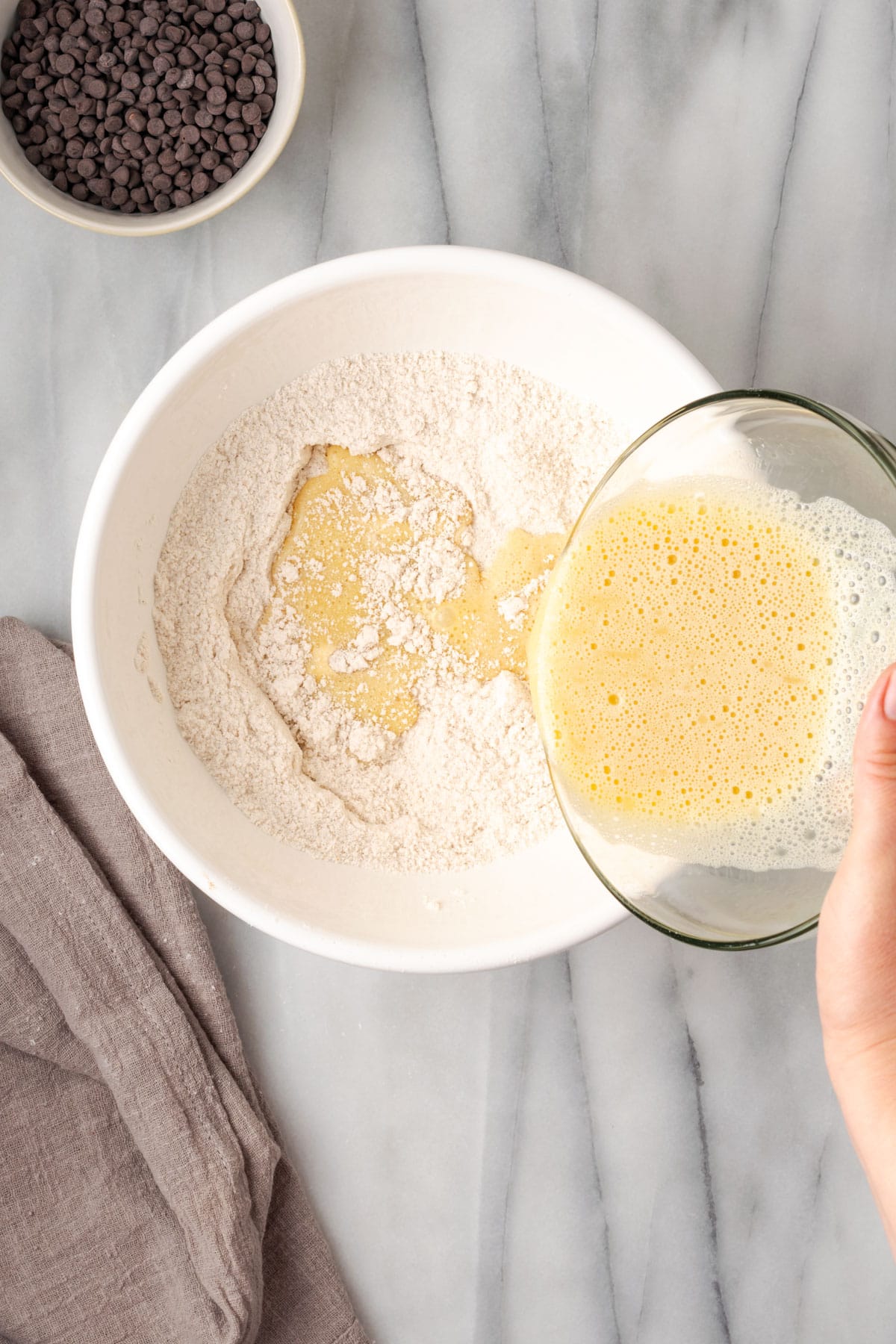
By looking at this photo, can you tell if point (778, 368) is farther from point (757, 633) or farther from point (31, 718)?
point (31, 718)

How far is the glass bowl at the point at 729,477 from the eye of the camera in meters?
0.74

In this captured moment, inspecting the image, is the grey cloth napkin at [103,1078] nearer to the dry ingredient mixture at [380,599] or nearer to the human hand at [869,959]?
the dry ingredient mixture at [380,599]

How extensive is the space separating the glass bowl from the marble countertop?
332 mm

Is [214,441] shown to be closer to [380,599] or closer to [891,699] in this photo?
[380,599]

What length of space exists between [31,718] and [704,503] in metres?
0.68

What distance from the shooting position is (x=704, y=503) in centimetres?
78

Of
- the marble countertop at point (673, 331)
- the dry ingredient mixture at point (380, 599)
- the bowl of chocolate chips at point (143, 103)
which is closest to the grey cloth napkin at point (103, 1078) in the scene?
the marble countertop at point (673, 331)

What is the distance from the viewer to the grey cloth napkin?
1.03 metres

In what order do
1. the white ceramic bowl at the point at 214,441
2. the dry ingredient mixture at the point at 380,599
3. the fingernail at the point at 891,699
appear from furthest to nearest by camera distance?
the dry ingredient mixture at the point at 380,599 < the white ceramic bowl at the point at 214,441 < the fingernail at the point at 891,699

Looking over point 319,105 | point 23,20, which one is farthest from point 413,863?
point 23,20

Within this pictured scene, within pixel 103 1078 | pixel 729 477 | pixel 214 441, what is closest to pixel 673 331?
pixel 729 477

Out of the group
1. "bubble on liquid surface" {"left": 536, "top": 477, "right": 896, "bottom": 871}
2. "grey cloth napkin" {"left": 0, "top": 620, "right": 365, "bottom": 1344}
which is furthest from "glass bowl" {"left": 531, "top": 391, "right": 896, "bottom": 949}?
"grey cloth napkin" {"left": 0, "top": 620, "right": 365, "bottom": 1344}

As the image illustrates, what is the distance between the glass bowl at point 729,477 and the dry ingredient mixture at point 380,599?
0.22 m

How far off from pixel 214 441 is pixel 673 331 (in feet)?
1.54
